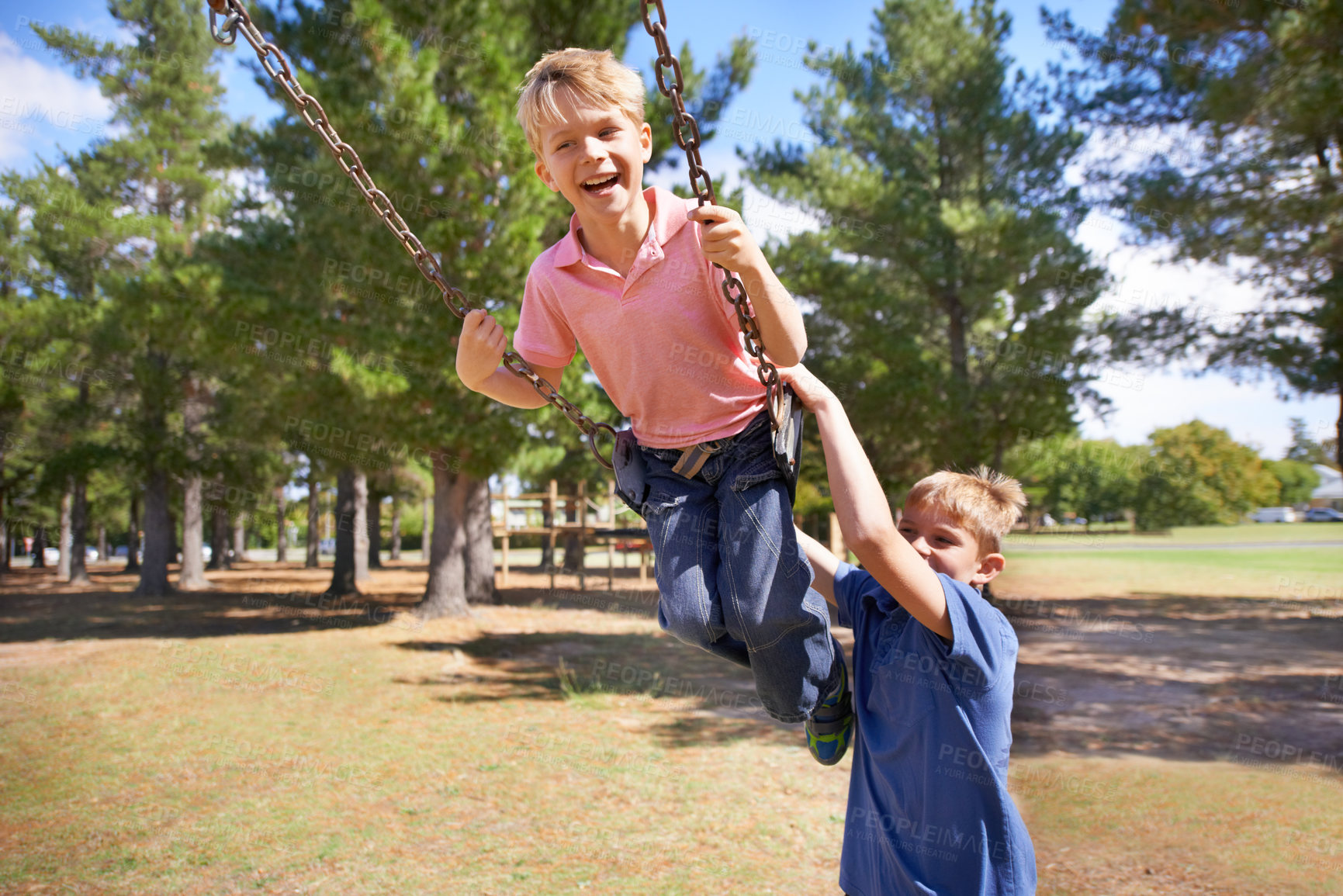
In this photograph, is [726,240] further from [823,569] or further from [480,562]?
[480,562]

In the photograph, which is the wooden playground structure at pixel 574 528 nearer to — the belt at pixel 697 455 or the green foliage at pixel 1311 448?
the green foliage at pixel 1311 448

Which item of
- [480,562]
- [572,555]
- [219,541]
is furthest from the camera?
[219,541]

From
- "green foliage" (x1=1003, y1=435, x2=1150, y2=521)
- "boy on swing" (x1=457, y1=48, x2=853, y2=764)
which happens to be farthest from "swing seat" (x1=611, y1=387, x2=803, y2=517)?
"green foliage" (x1=1003, y1=435, x2=1150, y2=521)

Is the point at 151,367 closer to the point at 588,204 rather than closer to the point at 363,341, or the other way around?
the point at 363,341

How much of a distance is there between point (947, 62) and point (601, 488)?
628 inches

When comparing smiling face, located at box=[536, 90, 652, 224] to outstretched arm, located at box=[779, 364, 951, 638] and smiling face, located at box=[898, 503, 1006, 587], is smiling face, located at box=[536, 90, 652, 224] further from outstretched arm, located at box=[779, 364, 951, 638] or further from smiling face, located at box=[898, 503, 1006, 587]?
smiling face, located at box=[898, 503, 1006, 587]

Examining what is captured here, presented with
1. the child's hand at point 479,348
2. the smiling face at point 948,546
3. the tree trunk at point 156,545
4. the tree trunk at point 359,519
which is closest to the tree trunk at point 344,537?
the tree trunk at point 359,519

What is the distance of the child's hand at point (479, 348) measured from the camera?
83.4 inches

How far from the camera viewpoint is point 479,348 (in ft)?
6.95

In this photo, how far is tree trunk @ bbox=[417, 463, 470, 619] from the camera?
13250mm

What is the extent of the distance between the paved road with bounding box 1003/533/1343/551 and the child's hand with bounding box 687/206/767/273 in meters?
34.9

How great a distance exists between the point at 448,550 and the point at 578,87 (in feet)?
40.4

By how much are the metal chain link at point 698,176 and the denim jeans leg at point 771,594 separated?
0.17 m

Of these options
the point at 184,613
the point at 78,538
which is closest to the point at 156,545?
the point at 184,613
